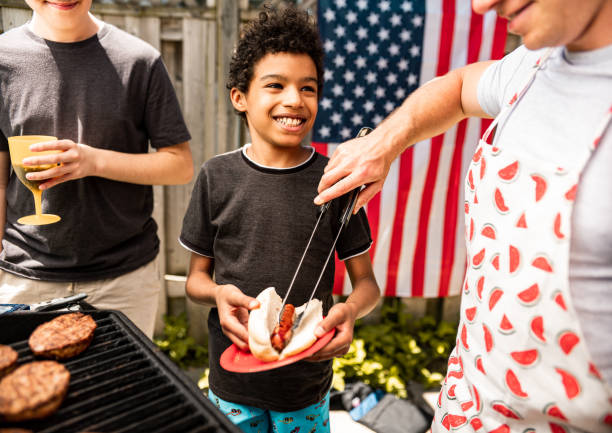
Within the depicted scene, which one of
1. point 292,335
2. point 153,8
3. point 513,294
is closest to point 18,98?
point 153,8

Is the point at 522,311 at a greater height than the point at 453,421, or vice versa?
the point at 522,311

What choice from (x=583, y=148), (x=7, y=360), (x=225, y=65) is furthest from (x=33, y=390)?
(x=225, y=65)

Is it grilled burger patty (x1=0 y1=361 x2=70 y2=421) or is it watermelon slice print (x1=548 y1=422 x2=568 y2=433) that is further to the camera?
watermelon slice print (x1=548 y1=422 x2=568 y2=433)

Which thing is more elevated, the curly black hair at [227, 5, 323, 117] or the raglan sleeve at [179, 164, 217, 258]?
the curly black hair at [227, 5, 323, 117]

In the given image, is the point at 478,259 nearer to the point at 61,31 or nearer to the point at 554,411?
the point at 554,411

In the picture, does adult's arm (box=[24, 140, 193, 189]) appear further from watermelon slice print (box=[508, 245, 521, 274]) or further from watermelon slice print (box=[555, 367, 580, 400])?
watermelon slice print (box=[555, 367, 580, 400])

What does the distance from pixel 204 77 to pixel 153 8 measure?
59cm

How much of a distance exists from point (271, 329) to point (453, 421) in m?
0.65

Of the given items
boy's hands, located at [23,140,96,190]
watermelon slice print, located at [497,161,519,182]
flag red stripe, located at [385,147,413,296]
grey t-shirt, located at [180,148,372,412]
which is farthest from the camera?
flag red stripe, located at [385,147,413,296]

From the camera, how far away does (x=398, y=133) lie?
1520 mm

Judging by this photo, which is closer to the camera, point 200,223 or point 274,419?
point 274,419

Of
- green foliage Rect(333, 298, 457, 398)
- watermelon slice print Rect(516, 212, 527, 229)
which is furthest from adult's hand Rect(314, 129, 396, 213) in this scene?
green foliage Rect(333, 298, 457, 398)

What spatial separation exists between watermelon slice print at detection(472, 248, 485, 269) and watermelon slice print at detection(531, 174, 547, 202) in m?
0.23

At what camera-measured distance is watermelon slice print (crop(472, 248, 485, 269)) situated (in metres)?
1.25
